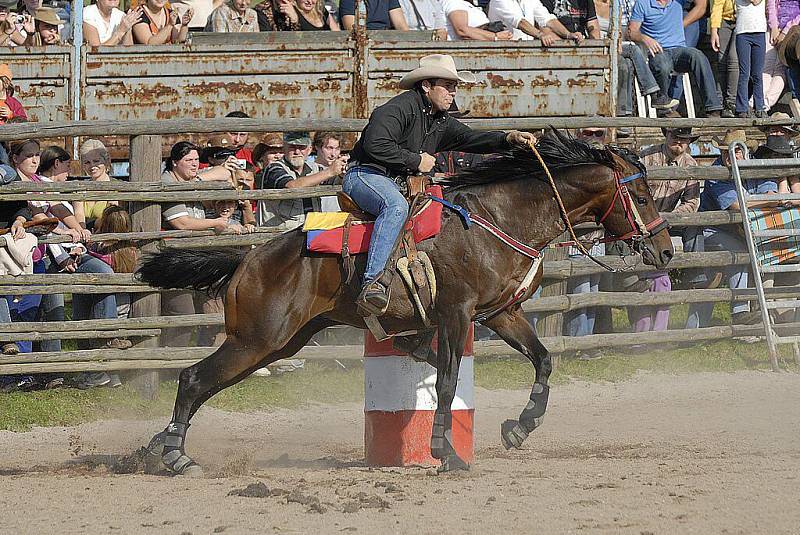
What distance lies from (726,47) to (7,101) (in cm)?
775

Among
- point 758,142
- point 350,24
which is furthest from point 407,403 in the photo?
point 758,142

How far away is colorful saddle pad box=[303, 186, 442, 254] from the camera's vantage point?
688cm

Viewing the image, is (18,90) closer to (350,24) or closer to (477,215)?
(350,24)

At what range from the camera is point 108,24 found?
11.5 meters

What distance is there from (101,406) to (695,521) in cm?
539

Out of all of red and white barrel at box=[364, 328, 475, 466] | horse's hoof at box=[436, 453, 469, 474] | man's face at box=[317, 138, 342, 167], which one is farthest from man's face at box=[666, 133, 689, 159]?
horse's hoof at box=[436, 453, 469, 474]

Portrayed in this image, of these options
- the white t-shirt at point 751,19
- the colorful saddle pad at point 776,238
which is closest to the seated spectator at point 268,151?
the colorful saddle pad at point 776,238

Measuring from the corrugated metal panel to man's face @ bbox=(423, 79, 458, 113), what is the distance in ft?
16.4

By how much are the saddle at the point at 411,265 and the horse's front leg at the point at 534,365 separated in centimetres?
54

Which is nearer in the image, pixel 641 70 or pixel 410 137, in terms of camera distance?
pixel 410 137

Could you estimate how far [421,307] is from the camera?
6848 millimetres

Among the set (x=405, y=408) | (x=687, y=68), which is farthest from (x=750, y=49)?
(x=405, y=408)

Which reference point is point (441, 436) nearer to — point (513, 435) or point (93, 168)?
point (513, 435)

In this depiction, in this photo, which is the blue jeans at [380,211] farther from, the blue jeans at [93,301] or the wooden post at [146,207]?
the blue jeans at [93,301]
